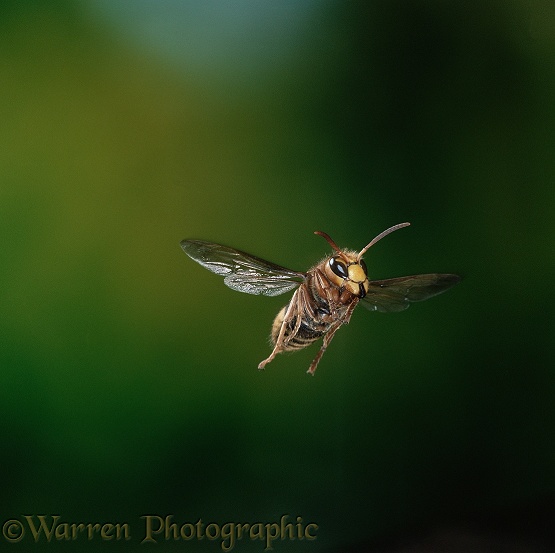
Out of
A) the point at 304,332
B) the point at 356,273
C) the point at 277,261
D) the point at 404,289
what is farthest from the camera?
the point at 277,261

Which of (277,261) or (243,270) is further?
(277,261)

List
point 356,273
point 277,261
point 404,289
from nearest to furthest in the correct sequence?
point 356,273 → point 404,289 → point 277,261

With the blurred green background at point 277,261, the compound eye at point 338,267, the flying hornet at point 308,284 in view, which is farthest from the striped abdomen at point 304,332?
the blurred green background at point 277,261

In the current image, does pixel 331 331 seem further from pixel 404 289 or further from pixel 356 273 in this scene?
pixel 404 289

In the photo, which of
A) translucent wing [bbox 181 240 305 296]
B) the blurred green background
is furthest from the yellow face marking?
the blurred green background

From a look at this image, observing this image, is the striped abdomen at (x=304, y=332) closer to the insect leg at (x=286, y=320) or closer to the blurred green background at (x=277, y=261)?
the insect leg at (x=286, y=320)

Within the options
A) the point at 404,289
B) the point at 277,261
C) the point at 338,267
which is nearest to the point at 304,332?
the point at 338,267

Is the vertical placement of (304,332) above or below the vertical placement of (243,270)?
below
